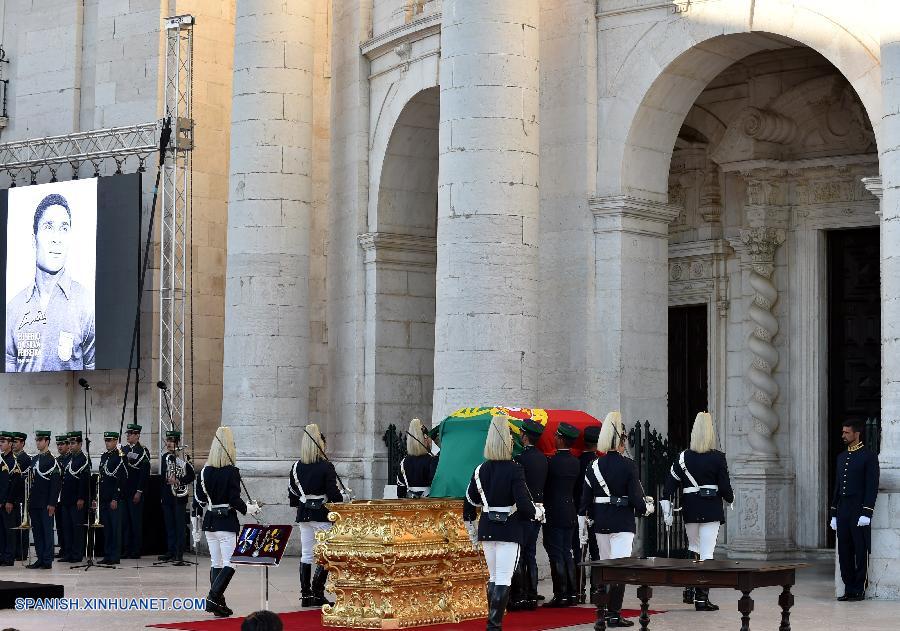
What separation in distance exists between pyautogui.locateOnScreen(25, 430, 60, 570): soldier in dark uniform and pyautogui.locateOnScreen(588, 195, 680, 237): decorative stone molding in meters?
7.89

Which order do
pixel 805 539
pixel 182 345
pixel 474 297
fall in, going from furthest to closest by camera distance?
1. pixel 182 345
2. pixel 805 539
3. pixel 474 297

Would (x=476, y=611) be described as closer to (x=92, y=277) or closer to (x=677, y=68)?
(x=677, y=68)

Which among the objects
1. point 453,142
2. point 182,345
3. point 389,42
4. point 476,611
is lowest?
point 476,611

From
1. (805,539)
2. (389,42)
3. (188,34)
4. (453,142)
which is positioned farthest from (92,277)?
(805,539)

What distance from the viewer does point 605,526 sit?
48.3 ft

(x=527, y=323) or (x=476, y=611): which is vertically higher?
(x=527, y=323)

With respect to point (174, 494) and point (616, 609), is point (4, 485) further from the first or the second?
point (616, 609)

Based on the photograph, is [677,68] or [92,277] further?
[92,277]

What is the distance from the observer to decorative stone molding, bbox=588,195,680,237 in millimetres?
19016

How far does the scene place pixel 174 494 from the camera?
21.8 m

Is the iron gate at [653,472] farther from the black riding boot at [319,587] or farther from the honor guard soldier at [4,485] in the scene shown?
the honor guard soldier at [4,485]

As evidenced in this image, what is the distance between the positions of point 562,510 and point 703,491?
1.38 m

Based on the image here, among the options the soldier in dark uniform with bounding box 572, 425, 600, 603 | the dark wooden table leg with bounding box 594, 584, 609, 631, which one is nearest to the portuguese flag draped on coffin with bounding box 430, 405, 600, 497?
the soldier in dark uniform with bounding box 572, 425, 600, 603

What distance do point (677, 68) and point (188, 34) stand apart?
8.40 meters
